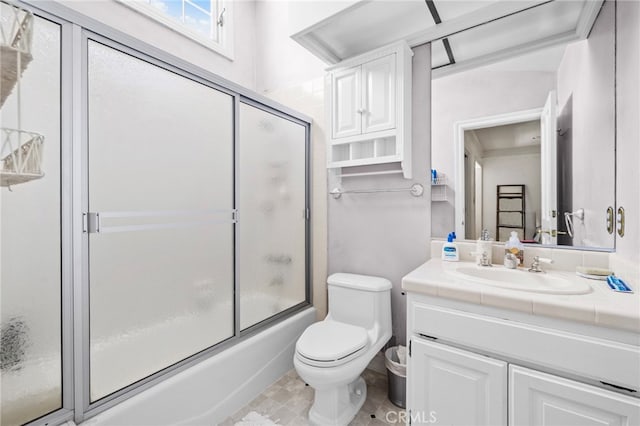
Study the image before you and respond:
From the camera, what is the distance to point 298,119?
2.30m

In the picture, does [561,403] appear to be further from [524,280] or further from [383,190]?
[383,190]

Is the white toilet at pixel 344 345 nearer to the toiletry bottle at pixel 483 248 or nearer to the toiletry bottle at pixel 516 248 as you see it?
the toiletry bottle at pixel 483 248

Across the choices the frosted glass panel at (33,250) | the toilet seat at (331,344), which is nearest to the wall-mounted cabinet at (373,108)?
the toilet seat at (331,344)

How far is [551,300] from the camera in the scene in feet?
3.33

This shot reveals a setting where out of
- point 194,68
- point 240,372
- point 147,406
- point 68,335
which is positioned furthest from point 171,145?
point 240,372

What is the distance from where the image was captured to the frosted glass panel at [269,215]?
6.25 feet

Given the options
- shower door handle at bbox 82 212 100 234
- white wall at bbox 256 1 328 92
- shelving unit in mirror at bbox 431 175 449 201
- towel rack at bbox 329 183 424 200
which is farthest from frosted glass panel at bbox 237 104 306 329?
shelving unit in mirror at bbox 431 175 449 201

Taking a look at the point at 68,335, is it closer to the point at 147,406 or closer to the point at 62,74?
the point at 147,406

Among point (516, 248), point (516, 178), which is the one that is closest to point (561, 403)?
point (516, 248)

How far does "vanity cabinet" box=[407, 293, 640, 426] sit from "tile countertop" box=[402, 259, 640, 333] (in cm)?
5

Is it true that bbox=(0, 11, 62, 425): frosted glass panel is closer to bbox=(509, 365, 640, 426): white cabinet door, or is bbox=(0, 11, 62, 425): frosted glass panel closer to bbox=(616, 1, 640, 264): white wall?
bbox=(509, 365, 640, 426): white cabinet door

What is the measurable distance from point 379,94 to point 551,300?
1395 mm

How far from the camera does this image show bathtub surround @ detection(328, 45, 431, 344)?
1.86 metres

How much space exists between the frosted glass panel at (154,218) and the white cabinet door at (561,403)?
145 centimetres
